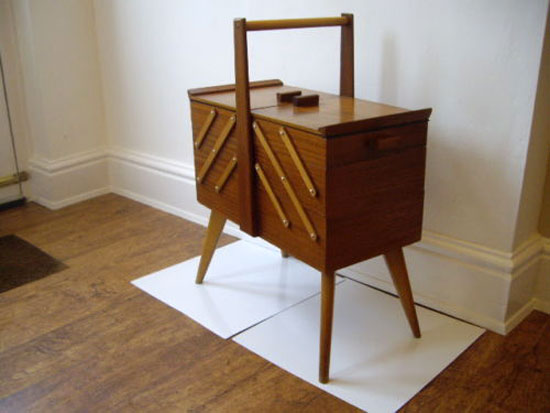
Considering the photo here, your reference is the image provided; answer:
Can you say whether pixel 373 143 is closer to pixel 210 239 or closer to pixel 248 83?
pixel 248 83

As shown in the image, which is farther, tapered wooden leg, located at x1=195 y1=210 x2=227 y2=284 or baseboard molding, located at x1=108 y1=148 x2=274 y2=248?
baseboard molding, located at x1=108 y1=148 x2=274 y2=248

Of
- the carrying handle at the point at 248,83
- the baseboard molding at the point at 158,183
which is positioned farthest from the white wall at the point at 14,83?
the carrying handle at the point at 248,83

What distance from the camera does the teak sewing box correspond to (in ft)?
4.13

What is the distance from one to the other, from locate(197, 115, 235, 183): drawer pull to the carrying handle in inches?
2.0

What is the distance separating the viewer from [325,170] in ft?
4.01

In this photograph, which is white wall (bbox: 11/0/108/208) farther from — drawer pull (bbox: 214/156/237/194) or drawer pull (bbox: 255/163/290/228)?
drawer pull (bbox: 255/163/290/228)

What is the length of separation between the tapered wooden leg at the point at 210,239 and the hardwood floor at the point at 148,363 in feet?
0.54

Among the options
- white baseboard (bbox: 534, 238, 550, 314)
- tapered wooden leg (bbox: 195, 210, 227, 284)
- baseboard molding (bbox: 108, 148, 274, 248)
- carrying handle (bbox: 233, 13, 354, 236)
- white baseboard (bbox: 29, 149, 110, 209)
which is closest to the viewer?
carrying handle (bbox: 233, 13, 354, 236)

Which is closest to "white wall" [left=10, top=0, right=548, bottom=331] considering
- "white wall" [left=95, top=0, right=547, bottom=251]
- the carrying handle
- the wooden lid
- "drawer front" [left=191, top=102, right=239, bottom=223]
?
"white wall" [left=95, top=0, right=547, bottom=251]

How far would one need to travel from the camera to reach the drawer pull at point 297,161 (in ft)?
4.17

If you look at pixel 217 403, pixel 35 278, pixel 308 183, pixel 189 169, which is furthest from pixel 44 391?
pixel 189 169

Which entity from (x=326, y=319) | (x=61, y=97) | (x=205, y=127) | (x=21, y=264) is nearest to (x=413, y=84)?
(x=205, y=127)

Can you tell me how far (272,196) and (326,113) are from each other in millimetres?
233

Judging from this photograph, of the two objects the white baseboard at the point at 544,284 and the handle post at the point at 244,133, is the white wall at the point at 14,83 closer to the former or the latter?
the handle post at the point at 244,133
